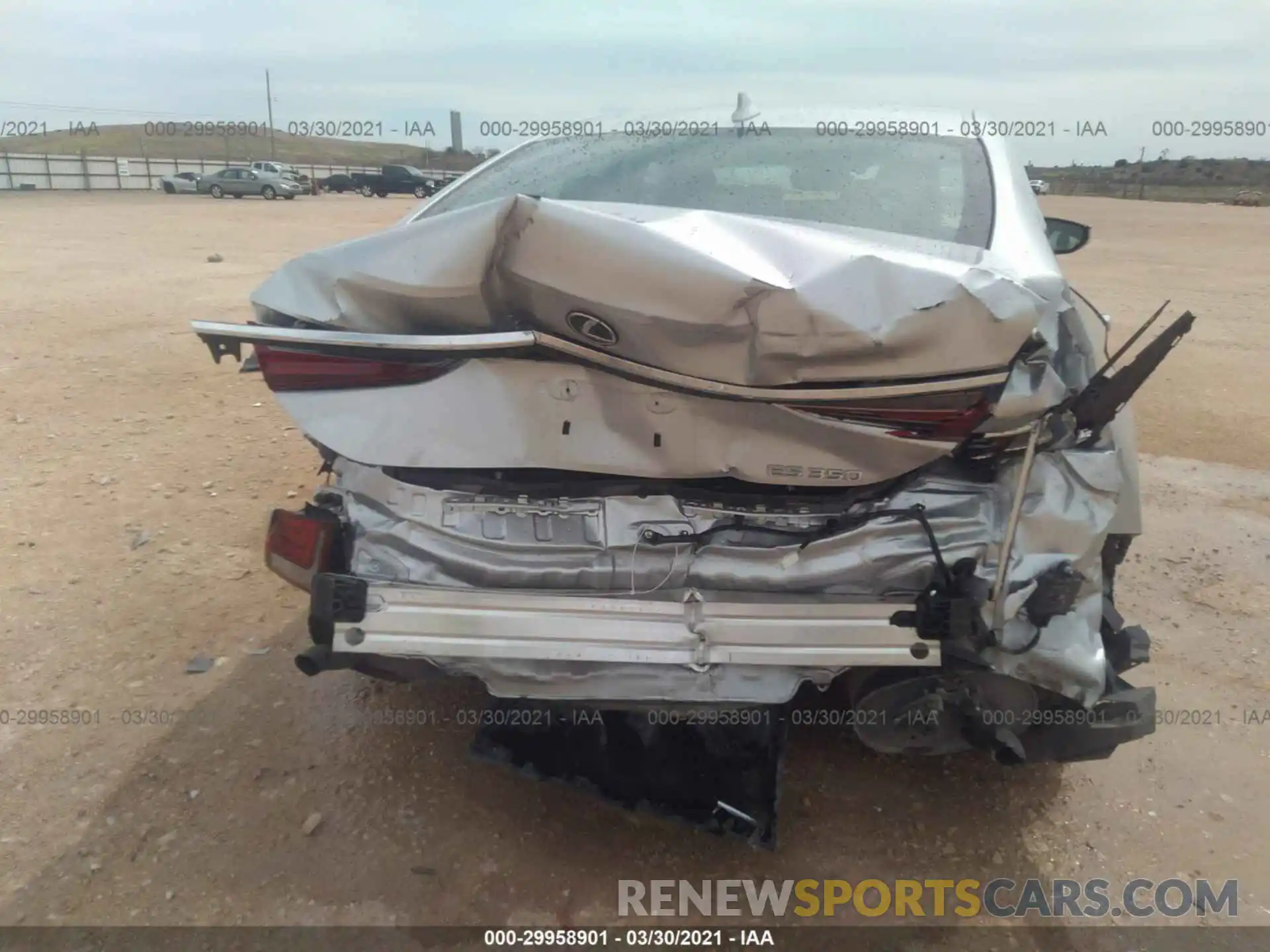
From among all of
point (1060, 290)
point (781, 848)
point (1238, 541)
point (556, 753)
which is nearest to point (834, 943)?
point (781, 848)

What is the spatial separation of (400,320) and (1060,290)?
4.82 feet

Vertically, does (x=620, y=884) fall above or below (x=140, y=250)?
below

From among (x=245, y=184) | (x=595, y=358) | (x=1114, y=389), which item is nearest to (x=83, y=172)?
(x=245, y=184)

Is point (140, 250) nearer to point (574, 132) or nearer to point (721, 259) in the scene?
point (574, 132)

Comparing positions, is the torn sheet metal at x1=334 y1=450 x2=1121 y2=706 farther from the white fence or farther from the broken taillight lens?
the white fence

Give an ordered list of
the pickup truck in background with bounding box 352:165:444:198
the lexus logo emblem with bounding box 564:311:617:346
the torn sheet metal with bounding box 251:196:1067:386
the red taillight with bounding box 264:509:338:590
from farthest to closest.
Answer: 1. the pickup truck in background with bounding box 352:165:444:198
2. the red taillight with bounding box 264:509:338:590
3. the lexus logo emblem with bounding box 564:311:617:346
4. the torn sheet metal with bounding box 251:196:1067:386

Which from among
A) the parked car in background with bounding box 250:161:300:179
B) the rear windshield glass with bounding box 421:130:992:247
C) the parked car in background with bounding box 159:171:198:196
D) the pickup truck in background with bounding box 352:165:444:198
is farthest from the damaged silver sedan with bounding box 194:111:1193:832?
the parked car in background with bounding box 159:171:198:196

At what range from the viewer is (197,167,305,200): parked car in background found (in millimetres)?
32656

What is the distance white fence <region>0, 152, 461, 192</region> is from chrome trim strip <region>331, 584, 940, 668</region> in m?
34.6

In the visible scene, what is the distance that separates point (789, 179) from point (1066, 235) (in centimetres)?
146

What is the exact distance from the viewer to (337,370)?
2.16m

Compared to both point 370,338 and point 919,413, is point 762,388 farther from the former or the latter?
point 370,338

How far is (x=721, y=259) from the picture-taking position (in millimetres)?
1848

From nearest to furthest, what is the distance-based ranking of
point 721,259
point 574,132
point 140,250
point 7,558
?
point 721,259 < point 574,132 < point 7,558 < point 140,250
